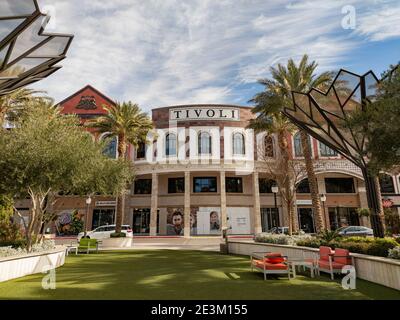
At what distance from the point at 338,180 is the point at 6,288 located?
1574 inches

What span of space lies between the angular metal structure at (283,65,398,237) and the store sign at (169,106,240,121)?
21.0m

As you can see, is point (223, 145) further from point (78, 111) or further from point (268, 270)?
point (268, 270)

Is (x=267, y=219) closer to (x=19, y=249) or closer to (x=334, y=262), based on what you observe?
(x=334, y=262)

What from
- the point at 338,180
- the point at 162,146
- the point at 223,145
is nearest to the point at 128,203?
the point at 162,146

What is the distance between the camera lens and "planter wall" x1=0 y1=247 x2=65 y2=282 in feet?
30.5

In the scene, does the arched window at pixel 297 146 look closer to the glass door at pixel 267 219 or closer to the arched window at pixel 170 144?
the glass door at pixel 267 219

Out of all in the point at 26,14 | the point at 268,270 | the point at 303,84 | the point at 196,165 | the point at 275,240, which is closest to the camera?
the point at 26,14

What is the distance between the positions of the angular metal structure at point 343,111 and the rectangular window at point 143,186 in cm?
2611

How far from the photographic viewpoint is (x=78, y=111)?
40.8 m

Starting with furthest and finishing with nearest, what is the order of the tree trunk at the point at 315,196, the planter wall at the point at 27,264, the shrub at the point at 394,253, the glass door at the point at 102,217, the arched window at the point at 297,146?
the glass door at the point at 102,217 → the arched window at the point at 297,146 → the tree trunk at the point at 315,196 → the planter wall at the point at 27,264 → the shrub at the point at 394,253

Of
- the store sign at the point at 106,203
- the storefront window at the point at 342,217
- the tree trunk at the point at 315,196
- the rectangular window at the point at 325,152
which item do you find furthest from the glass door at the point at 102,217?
the storefront window at the point at 342,217

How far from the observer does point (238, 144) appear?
121ft

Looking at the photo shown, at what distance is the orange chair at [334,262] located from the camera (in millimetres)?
9797

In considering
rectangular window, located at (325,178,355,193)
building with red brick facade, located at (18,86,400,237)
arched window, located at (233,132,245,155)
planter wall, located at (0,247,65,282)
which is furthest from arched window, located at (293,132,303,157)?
planter wall, located at (0,247,65,282)
